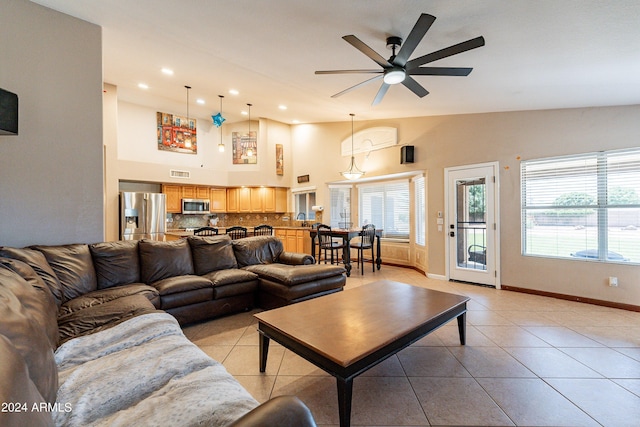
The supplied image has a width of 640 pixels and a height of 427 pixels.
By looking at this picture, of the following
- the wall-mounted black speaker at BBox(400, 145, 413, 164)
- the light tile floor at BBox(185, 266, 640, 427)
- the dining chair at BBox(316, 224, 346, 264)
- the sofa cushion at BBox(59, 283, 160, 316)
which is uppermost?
the wall-mounted black speaker at BBox(400, 145, 413, 164)

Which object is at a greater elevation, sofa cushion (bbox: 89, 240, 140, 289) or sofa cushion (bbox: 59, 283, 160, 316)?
sofa cushion (bbox: 89, 240, 140, 289)

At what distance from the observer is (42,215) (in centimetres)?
288

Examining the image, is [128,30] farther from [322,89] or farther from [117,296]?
[117,296]

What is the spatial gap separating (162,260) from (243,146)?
16.7 ft

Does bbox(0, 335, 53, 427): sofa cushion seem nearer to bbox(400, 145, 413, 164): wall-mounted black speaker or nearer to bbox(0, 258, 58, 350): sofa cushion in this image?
bbox(0, 258, 58, 350): sofa cushion

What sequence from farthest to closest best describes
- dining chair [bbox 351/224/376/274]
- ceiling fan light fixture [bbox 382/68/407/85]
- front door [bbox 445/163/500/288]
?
1. dining chair [bbox 351/224/376/274]
2. front door [bbox 445/163/500/288]
3. ceiling fan light fixture [bbox 382/68/407/85]

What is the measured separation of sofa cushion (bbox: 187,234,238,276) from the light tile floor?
2.40 feet

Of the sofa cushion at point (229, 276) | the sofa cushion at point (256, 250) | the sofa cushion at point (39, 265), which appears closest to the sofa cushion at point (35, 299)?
the sofa cushion at point (39, 265)

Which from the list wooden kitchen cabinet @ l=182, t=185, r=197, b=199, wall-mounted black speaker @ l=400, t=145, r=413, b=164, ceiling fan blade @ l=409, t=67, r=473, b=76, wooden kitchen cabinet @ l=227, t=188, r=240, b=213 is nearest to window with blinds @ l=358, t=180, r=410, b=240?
wall-mounted black speaker @ l=400, t=145, r=413, b=164

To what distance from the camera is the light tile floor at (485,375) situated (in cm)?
170

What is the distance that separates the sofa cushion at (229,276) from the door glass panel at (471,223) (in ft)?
11.9

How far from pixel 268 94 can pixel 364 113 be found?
1.96 metres

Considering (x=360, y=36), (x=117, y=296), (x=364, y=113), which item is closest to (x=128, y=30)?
(x=360, y=36)

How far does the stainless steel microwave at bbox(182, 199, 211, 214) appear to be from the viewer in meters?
7.09
